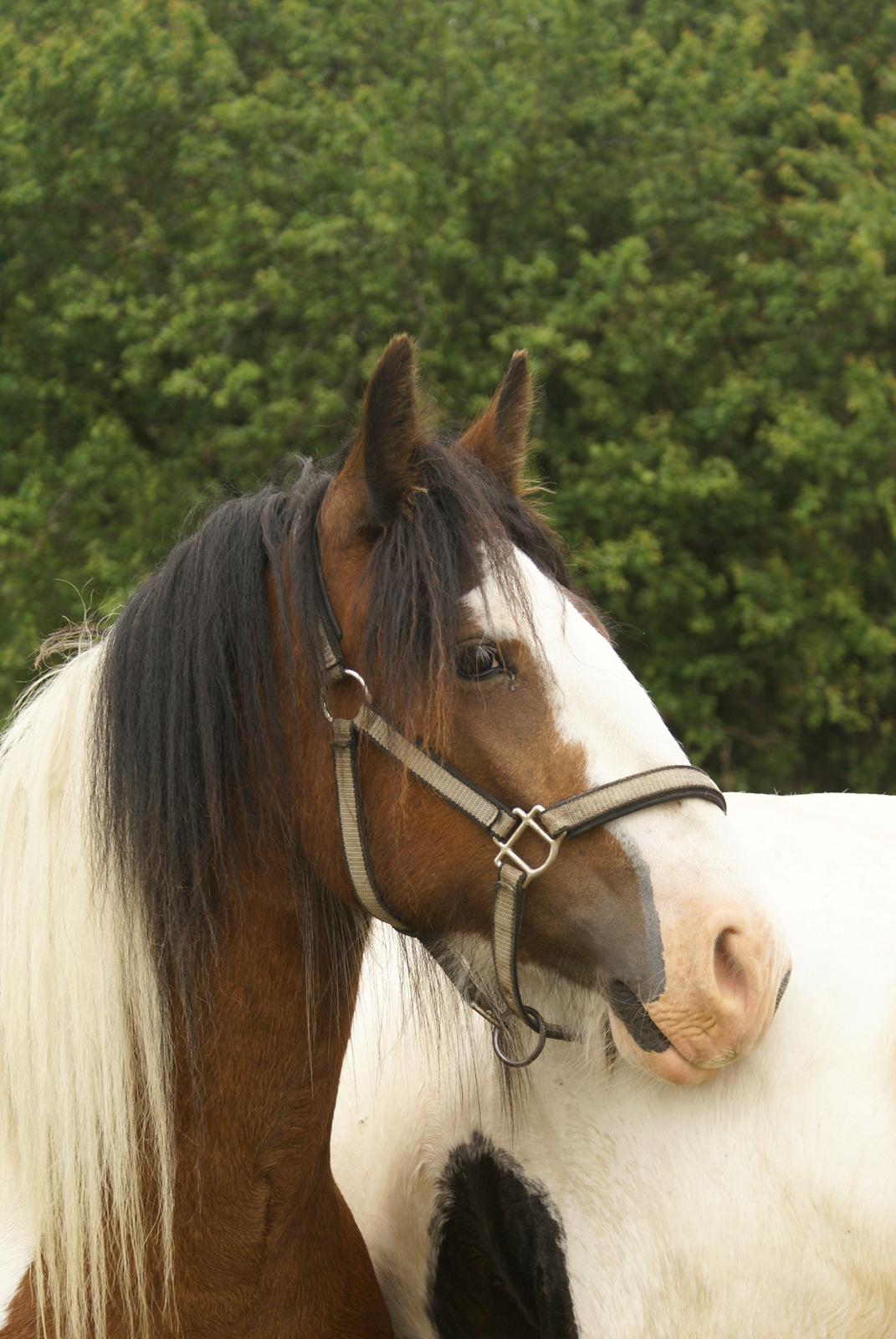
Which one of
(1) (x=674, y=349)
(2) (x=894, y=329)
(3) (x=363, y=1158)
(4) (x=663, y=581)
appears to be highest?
(3) (x=363, y=1158)

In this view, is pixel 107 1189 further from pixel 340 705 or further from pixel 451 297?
pixel 451 297

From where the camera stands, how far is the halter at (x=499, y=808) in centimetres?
180

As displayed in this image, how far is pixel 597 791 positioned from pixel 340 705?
43cm

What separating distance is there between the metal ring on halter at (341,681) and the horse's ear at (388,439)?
0.81ft

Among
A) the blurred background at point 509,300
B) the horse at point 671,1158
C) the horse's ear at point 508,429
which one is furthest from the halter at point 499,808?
the blurred background at point 509,300

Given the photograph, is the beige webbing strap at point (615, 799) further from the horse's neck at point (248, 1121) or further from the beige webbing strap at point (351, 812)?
the horse's neck at point (248, 1121)

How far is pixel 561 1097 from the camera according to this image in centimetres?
211

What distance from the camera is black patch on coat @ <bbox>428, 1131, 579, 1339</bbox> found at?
2066 millimetres

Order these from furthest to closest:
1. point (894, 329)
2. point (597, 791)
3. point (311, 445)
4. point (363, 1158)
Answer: point (894, 329) → point (311, 445) → point (363, 1158) → point (597, 791)

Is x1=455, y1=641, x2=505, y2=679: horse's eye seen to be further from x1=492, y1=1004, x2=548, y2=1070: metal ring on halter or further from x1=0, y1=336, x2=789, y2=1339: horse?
x1=492, y1=1004, x2=548, y2=1070: metal ring on halter

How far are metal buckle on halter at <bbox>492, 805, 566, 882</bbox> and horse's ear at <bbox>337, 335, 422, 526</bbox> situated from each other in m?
0.52

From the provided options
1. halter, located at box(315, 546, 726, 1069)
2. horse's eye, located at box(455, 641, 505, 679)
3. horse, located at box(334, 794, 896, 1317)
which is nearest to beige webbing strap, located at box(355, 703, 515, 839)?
halter, located at box(315, 546, 726, 1069)

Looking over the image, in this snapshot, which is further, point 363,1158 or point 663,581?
point 663,581

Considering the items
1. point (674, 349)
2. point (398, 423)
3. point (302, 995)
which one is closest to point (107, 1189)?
point (302, 995)
